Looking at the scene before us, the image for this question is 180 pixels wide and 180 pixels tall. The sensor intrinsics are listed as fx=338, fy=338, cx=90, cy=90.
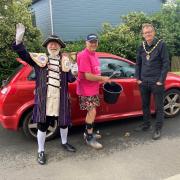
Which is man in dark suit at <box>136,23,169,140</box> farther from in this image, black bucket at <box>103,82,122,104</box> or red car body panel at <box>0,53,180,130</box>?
black bucket at <box>103,82,122,104</box>

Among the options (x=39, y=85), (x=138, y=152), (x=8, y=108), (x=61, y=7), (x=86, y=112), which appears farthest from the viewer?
(x=61, y=7)

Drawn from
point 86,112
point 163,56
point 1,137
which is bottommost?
point 1,137

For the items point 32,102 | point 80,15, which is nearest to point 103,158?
point 32,102

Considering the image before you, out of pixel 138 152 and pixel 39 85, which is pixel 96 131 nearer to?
pixel 138 152

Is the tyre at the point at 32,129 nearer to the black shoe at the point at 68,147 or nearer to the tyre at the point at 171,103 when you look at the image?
the black shoe at the point at 68,147

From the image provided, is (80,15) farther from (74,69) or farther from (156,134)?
(74,69)

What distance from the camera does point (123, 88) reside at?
20.5 ft

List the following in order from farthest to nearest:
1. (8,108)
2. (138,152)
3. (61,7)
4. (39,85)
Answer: (61,7), (8,108), (138,152), (39,85)

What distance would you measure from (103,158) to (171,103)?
8.12 feet

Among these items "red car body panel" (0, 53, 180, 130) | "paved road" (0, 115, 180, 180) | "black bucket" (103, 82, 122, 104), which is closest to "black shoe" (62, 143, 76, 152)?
"paved road" (0, 115, 180, 180)

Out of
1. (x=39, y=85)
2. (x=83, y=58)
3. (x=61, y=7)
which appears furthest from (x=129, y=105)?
(x=61, y=7)

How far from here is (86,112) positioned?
20.0ft

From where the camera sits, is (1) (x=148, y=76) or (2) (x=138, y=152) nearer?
(2) (x=138, y=152)

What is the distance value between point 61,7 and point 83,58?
12661 mm
